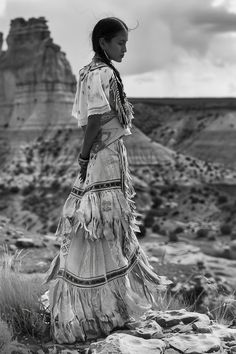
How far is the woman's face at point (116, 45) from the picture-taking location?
15.1 feet

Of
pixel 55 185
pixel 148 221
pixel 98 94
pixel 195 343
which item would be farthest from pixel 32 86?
pixel 195 343

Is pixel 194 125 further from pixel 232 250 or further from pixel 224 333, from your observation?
pixel 224 333

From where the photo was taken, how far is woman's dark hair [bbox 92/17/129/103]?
458 centimetres

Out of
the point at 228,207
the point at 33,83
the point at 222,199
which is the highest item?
the point at 33,83

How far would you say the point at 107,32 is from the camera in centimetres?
459

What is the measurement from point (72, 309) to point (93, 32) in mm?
1923

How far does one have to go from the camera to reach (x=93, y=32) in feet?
15.2

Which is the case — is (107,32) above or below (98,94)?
above

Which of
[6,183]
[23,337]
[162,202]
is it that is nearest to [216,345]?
[23,337]

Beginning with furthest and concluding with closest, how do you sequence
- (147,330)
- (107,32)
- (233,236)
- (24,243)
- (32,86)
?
(32,86)
(233,236)
(24,243)
(107,32)
(147,330)

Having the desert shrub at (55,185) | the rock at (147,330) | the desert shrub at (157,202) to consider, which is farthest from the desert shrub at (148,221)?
the rock at (147,330)

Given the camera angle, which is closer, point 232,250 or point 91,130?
point 91,130

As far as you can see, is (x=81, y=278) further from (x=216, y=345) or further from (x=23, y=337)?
(x=216, y=345)

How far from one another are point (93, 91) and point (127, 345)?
1687mm
